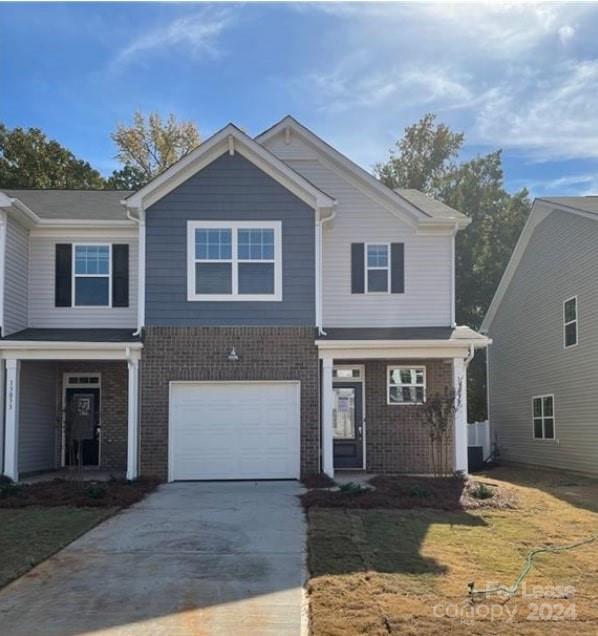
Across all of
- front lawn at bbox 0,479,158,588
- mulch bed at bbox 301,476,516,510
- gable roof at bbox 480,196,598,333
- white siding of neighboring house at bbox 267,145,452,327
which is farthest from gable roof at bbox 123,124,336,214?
gable roof at bbox 480,196,598,333

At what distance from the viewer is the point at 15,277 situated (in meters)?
16.5

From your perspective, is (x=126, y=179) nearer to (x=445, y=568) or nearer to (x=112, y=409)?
(x=112, y=409)

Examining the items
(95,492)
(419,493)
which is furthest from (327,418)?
(95,492)

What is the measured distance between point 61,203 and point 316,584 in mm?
13956

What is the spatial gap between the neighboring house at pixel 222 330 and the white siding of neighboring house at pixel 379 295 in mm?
68

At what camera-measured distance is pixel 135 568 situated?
827cm

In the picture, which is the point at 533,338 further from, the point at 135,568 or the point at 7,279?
the point at 135,568

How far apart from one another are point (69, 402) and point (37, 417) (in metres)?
1.13

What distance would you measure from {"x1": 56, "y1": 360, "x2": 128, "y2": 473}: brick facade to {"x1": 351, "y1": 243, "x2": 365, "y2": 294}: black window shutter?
5705 mm

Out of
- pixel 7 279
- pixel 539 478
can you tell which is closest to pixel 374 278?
pixel 539 478

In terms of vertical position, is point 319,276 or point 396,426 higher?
point 319,276

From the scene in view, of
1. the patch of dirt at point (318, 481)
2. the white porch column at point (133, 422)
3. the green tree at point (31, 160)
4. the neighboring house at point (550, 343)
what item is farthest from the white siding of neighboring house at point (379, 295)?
the green tree at point (31, 160)

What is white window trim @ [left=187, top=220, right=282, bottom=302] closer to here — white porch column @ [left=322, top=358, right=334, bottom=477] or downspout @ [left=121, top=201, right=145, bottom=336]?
downspout @ [left=121, top=201, right=145, bottom=336]

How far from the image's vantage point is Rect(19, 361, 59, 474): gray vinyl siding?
16.5 meters
